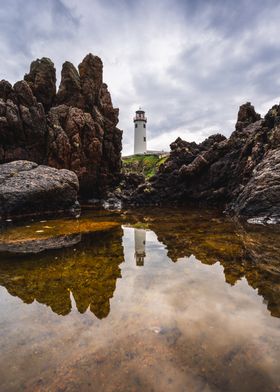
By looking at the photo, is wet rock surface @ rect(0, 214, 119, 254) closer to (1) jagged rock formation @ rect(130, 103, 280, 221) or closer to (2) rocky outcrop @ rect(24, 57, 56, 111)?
(1) jagged rock formation @ rect(130, 103, 280, 221)

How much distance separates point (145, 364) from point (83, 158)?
3547cm

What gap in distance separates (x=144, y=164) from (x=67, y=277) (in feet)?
306

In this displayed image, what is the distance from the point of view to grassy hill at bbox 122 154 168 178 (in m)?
90.6

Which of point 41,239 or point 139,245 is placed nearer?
point 139,245

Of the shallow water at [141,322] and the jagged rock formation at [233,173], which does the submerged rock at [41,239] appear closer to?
the shallow water at [141,322]

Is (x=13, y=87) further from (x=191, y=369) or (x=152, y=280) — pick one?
(x=191, y=369)

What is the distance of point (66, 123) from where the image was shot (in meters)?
36.2

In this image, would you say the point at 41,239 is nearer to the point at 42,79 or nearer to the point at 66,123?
the point at 66,123

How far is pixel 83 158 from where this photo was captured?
37406 millimetres

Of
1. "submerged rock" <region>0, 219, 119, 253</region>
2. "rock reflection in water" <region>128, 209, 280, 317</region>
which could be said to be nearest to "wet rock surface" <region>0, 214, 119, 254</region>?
"submerged rock" <region>0, 219, 119, 253</region>

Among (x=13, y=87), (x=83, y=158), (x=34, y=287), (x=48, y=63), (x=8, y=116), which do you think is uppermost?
(x=48, y=63)

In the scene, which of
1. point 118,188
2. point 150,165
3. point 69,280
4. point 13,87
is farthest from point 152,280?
point 150,165

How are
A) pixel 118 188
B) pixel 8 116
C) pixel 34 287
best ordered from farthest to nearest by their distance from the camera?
pixel 118 188 < pixel 8 116 < pixel 34 287

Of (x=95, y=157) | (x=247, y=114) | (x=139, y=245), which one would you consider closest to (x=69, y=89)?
(x=95, y=157)
